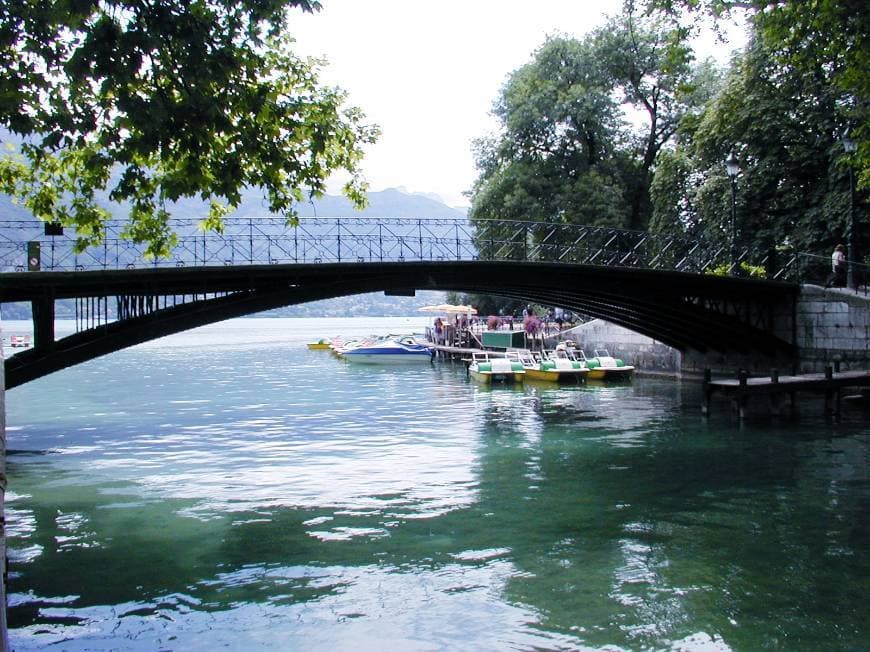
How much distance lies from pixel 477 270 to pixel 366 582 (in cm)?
1524

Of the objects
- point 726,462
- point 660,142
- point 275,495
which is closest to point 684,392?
point 726,462

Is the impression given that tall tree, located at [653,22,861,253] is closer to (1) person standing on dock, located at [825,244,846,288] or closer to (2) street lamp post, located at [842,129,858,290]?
(1) person standing on dock, located at [825,244,846,288]

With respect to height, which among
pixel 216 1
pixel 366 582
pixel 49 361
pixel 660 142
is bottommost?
pixel 366 582

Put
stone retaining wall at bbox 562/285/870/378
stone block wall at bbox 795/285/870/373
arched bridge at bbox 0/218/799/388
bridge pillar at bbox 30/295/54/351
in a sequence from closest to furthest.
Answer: bridge pillar at bbox 30/295/54/351
arched bridge at bbox 0/218/799/388
stone block wall at bbox 795/285/870/373
stone retaining wall at bbox 562/285/870/378

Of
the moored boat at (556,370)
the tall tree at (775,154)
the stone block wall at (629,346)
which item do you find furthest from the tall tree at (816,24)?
the stone block wall at (629,346)

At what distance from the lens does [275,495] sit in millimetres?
14398

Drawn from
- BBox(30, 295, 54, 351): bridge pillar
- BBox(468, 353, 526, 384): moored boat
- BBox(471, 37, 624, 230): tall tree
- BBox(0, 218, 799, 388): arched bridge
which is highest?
BBox(471, 37, 624, 230): tall tree

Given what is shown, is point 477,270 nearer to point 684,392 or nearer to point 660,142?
point 684,392

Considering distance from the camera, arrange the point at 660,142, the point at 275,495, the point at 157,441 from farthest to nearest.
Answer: the point at 660,142 → the point at 157,441 → the point at 275,495

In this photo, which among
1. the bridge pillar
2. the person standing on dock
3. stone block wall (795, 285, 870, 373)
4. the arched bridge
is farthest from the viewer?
the person standing on dock

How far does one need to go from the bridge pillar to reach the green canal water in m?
2.51

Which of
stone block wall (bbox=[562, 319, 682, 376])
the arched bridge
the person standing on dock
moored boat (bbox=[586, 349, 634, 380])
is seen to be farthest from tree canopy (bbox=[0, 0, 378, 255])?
stone block wall (bbox=[562, 319, 682, 376])

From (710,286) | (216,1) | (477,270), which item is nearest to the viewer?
(216,1)

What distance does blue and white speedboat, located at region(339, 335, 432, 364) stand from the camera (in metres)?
51.4
